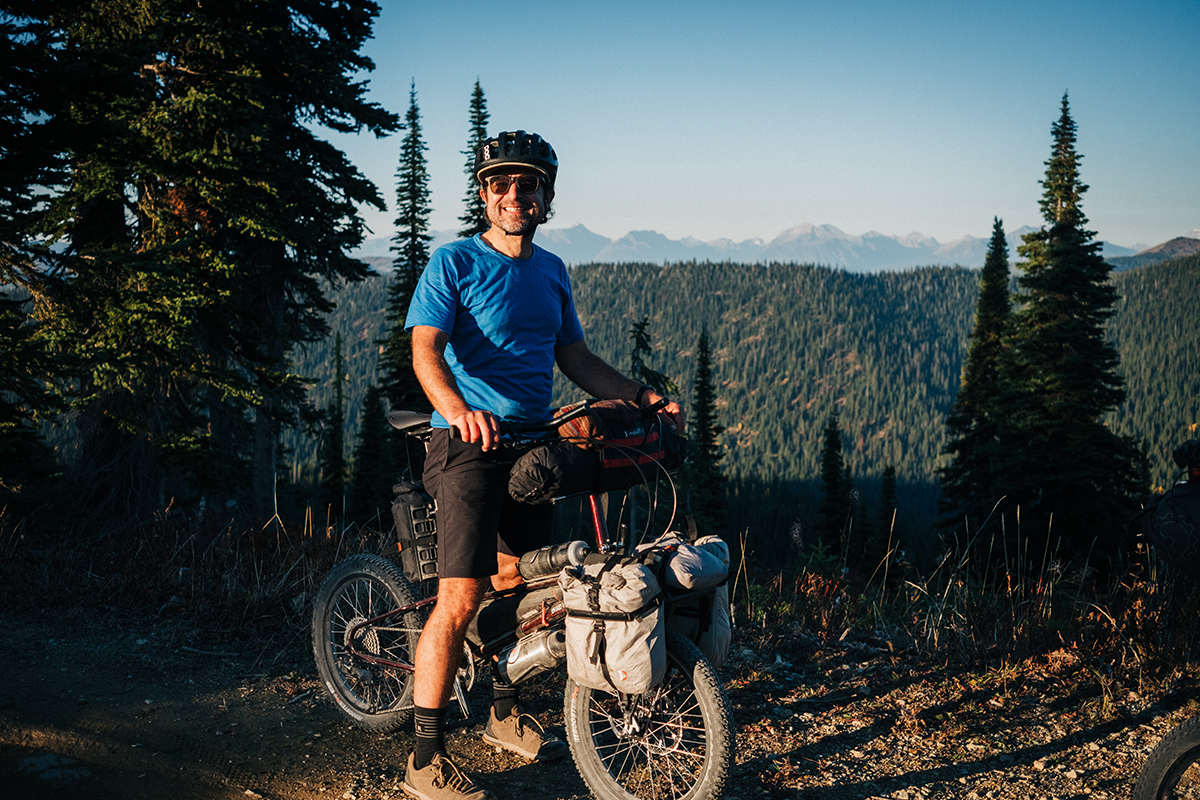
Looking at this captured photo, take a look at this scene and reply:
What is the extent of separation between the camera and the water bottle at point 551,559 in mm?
3322

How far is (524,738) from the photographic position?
3.78 metres

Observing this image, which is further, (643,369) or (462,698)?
(643,369)

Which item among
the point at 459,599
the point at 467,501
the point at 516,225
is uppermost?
the point at 516,225

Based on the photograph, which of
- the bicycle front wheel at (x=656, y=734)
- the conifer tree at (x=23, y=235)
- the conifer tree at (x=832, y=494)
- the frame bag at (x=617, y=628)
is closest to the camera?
the frame bag at (x=617, y=628)

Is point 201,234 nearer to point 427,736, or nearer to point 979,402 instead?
point 427,736

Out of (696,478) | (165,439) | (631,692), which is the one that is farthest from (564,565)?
(696,478)

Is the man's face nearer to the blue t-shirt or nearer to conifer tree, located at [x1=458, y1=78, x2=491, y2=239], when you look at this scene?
the blue t-shirt

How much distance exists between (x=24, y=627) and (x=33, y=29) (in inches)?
197

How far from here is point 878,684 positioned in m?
4.61

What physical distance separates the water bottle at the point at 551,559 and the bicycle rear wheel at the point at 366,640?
34.1 inches

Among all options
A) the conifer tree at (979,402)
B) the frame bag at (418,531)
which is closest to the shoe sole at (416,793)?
the frame bag at (418,531)

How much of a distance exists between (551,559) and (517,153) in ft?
6.17

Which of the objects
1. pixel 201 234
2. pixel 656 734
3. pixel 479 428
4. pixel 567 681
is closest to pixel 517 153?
pixel 479 428

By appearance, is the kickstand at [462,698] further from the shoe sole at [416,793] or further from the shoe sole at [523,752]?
the shoe sole at [416,793]
